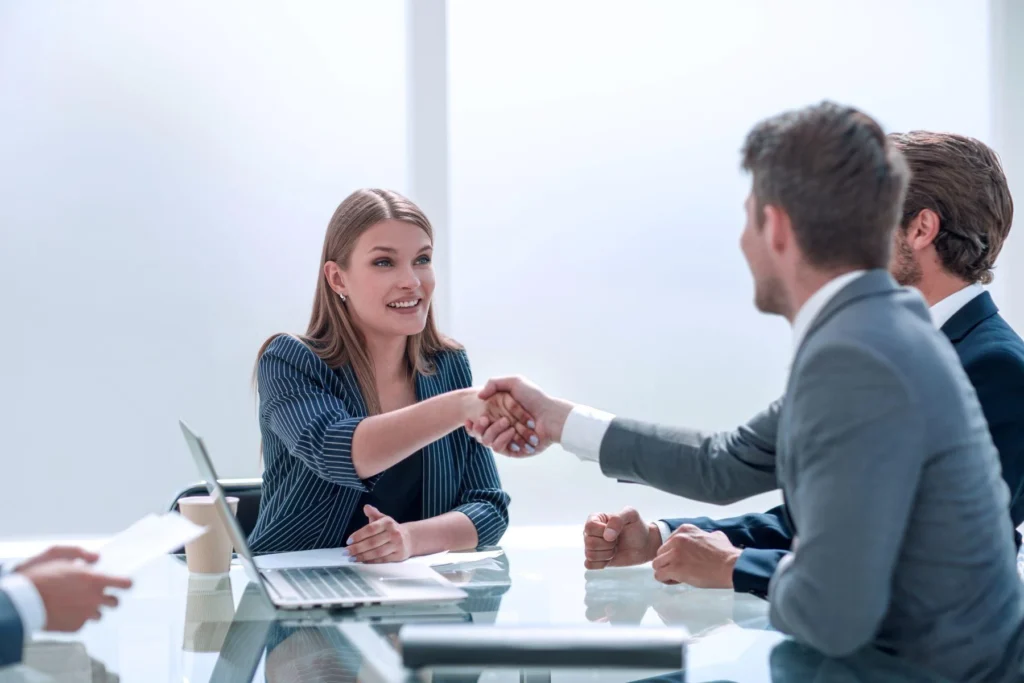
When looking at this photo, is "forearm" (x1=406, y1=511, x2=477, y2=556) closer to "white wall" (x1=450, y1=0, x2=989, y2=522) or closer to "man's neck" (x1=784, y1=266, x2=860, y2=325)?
"man's neck" (x1=784, y1=266, x2=860, y2=325)

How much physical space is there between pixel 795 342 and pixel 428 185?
337 cm

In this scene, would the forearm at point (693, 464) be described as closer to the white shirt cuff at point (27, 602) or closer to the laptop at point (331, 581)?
the laptop at point (331, 581)

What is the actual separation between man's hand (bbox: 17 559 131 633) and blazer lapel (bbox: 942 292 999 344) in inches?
66.5

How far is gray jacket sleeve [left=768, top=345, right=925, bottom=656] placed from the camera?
123cm

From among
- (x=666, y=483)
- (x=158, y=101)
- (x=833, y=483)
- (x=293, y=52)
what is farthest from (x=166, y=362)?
(x=833, y=483)

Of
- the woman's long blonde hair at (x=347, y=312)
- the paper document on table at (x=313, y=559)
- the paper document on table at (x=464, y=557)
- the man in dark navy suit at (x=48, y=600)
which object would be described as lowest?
the paper document on table at (x=464, y=557)

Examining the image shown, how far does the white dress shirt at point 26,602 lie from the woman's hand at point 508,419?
114 centimetres

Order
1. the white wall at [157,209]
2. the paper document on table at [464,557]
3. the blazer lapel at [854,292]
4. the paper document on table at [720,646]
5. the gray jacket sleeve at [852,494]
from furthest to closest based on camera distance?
1. the white wall at [157,209]
2. the paper document on table at [464,557]
3. the paper document on table at [720,646]
4. the blazer lapel at [854,292]
5. the gray jacket sleeve at [852,494]

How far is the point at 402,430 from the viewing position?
7.75ft

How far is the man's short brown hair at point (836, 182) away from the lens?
1.38 meters

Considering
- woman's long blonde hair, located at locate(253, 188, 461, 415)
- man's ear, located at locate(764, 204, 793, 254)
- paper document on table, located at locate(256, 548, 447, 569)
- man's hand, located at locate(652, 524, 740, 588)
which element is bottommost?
paper document on table, located at locate(256, 548, 447, 569)

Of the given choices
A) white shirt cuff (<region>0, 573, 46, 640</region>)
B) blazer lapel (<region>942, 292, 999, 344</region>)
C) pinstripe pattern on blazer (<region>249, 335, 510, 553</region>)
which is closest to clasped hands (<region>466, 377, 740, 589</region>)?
pinstripe pattern on blazer (<region>249, 335, 510, 553</region>)

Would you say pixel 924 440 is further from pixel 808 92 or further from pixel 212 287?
pixel 808 92

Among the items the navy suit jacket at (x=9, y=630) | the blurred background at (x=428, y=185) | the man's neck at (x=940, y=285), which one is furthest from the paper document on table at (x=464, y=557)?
the blurred background at (x=428, y=185)
